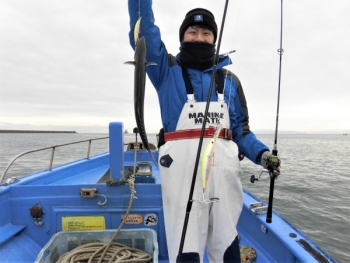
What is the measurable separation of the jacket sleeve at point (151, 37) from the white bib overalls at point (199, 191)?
354mm

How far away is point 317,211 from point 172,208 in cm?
718

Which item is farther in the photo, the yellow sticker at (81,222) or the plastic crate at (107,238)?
the yellow sticker at (81,222)

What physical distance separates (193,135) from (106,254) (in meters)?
1.60

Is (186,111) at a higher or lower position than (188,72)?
lower

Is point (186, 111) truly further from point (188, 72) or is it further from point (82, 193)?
point (82, 193)

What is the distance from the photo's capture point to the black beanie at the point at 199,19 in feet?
6.53

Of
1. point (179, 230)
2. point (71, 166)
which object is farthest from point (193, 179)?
point (71, 166)

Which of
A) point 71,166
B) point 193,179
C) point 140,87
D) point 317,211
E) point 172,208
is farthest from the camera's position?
point 317,211

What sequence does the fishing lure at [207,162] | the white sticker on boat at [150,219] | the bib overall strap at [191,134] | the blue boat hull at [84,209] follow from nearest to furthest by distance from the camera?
the fishing lure at [207,162] → the bib overall strap at [191,134] → the blue boat hull at [84,209] → the white sticker on boat at [150,219]

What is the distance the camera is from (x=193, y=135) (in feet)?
5.94

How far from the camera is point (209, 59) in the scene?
1.98 m

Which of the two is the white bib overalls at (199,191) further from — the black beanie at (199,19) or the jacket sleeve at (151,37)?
the black beanie at (199,19)

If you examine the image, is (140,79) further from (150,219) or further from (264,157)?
(150,219)

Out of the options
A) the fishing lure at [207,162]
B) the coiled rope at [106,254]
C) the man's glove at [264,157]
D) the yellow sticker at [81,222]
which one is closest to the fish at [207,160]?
the fishing lure at [207,162]
